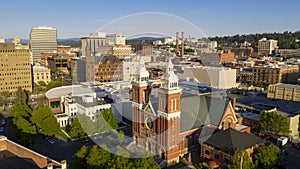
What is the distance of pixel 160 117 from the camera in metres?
30.9

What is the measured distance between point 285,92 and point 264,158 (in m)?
37.6

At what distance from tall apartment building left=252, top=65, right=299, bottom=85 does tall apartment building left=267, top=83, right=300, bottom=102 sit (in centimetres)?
1967

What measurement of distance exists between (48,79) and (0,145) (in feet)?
198

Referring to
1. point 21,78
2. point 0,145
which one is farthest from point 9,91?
point 0,145

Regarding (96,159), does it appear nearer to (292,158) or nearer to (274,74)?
(292,158)

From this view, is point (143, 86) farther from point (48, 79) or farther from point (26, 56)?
point (48, 79)

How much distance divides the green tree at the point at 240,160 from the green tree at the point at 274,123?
14.0 m

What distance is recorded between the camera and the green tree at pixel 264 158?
2881cm

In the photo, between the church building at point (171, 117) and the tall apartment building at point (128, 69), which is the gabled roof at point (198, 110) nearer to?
the church building at point (171, 117)

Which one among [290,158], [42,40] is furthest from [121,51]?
[290,158]

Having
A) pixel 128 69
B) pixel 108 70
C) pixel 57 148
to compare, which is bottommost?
pixel 57 148

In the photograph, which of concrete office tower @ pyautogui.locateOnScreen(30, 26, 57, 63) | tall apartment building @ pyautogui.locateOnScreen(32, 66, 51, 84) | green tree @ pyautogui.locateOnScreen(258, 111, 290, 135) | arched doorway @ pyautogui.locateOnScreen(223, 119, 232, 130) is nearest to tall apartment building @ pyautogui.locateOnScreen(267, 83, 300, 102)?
green tree @ pyautogui.locateOnScreen(258, 111, 290, 135)

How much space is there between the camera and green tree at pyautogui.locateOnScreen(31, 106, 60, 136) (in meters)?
39.7

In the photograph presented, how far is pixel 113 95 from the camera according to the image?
5122cm
